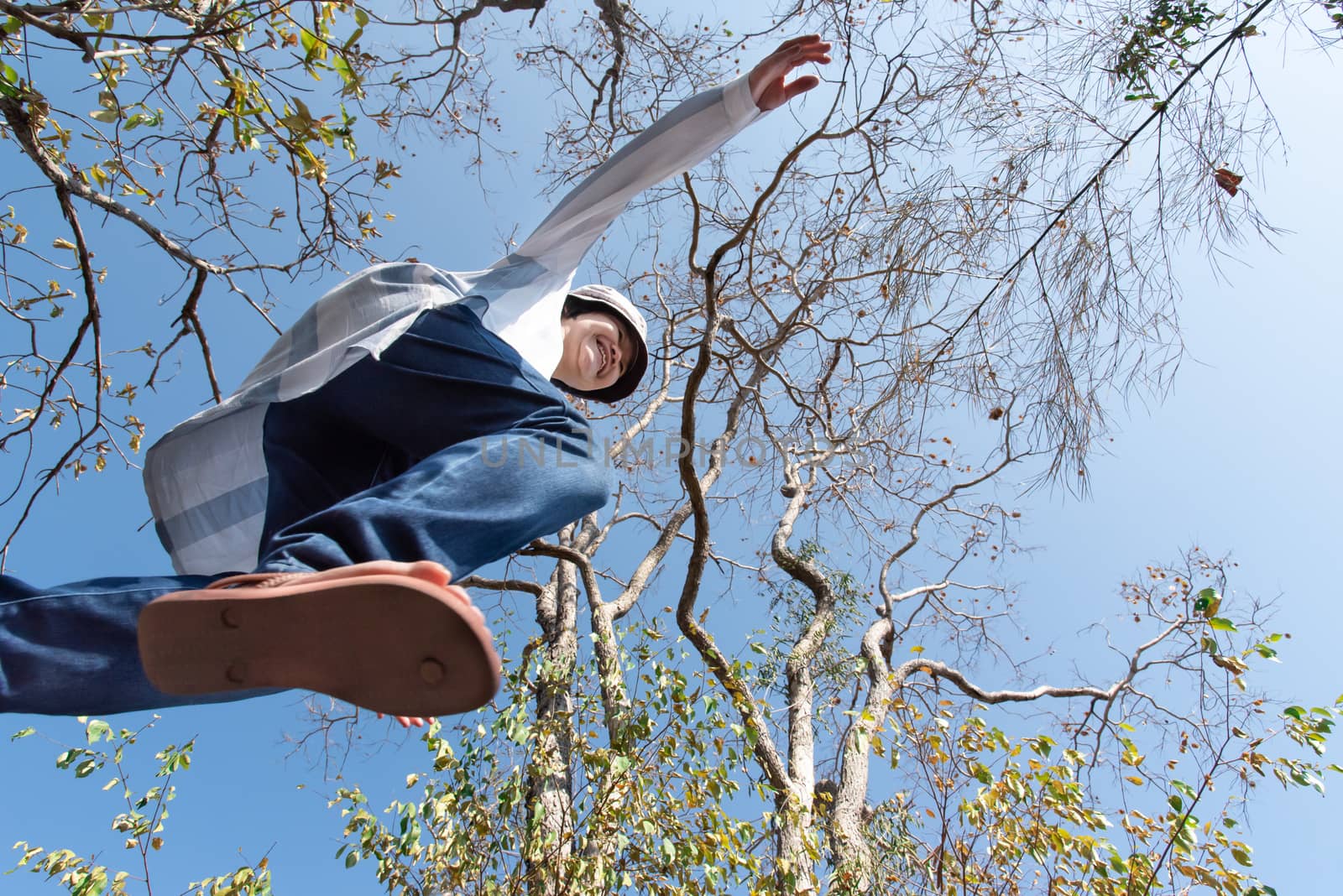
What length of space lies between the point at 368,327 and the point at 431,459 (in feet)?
1.10

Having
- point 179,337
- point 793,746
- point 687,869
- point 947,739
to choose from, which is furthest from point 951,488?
point 179,337

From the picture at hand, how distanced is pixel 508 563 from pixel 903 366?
2905 mm

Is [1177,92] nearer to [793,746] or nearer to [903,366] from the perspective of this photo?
[903,366]

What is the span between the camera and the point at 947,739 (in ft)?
8.42

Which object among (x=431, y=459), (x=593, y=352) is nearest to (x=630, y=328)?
(x=593, y=352)

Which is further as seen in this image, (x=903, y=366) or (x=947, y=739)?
(x=903, y=366)

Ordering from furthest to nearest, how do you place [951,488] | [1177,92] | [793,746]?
[951,488], [793,746], [1177,92]

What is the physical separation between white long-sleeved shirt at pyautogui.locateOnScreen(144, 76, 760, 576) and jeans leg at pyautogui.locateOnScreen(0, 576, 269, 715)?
0.98 ft

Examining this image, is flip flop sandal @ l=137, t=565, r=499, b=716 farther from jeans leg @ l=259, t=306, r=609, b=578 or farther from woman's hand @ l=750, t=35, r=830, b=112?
woman's hand @ l=750, t=35, r=830, b=112

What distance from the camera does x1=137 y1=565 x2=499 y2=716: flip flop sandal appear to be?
33.5 inches

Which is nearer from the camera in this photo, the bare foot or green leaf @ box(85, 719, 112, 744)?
the bare foot

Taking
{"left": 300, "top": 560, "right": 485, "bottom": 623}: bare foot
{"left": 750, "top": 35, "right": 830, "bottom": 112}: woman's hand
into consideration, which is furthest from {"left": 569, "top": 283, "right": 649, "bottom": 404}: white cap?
{"left": 300, "top": 560, "right": 485, "bottom": 623}: bare foot

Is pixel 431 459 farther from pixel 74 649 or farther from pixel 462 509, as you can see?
→ pixel 74 649

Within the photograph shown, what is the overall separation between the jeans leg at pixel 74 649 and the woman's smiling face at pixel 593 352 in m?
0.99
